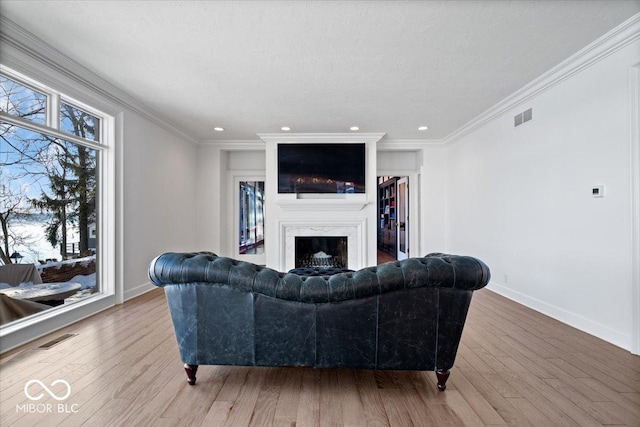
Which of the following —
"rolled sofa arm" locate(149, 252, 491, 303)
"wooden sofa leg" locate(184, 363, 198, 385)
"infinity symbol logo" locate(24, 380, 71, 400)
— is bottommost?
"infinity symbol logo" locate(24, 380, 71, 400)

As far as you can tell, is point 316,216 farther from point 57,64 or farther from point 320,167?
point 57,64

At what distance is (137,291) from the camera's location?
392 cm

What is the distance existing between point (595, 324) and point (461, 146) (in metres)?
3.43

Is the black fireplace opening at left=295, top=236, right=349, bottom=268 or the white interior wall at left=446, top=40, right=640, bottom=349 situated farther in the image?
the black fireplace opening at left=295, top=236, right=349, bottom=268

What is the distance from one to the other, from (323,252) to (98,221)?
3.72 meters

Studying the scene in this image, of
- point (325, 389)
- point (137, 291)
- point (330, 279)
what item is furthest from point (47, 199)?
point (325, 389)

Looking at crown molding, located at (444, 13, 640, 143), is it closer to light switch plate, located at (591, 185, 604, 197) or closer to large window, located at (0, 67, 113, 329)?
light switch plate, located at (591, 185, 604, 197)

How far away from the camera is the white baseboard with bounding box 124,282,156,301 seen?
12.2ft

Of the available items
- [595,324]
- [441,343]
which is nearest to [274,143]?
[441,343]

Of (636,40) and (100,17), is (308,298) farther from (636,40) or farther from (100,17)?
(636,40)

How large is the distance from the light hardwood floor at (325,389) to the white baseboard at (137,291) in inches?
Answer: 47.2

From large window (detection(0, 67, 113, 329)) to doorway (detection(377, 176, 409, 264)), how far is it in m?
5.56

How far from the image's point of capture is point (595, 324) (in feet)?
8.50

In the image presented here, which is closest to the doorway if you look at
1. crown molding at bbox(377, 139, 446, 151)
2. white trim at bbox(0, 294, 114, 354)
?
crown molding at bbox(377, 139, 446, 151)
